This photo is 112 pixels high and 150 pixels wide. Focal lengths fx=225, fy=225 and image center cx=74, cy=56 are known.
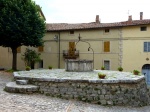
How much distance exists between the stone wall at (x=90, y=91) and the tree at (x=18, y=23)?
32.0ft

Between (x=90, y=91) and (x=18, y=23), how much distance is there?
39.7ft

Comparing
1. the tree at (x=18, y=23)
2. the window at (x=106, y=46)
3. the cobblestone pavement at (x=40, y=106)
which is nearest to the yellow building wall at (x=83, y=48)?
the window at (x=106, y=46)

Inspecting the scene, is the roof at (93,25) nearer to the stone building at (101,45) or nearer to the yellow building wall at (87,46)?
the stone building at (101,45)

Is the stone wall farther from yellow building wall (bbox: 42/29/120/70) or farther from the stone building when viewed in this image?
yellow building wall (bbox: 42/29/120/70)

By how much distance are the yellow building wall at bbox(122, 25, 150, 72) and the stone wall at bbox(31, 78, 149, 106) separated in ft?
54.0

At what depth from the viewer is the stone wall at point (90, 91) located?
41.2 ft

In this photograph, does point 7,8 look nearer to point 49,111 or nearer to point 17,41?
point 17,41

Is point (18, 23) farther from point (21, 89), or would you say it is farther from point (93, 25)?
point (93, 25)

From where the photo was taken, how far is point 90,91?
1263 cm

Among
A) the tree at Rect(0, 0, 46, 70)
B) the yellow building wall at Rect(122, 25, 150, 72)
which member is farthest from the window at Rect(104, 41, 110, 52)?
the tree at Rect(0, 0, 46, 70)

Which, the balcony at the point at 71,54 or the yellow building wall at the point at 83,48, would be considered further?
the balcony at the point at 71,54

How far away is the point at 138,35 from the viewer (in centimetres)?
2864

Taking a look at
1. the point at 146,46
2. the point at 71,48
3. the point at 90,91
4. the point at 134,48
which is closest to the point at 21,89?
the point at 90,91

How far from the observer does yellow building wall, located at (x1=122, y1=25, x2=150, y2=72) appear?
28.5m
